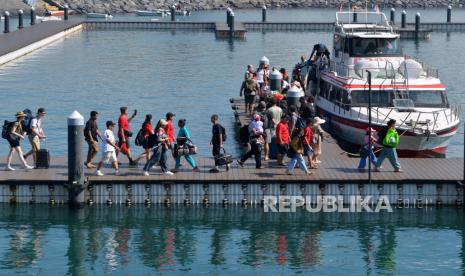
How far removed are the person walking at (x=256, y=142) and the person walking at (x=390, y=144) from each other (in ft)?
11.8

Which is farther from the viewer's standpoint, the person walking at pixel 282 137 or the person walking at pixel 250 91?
the person walking at pixel 250 91

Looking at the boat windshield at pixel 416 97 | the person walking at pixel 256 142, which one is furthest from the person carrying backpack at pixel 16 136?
the boat windshield at pixel 416 97

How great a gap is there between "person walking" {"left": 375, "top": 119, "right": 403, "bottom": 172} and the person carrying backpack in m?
10.8

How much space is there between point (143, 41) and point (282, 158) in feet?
Answer: 205

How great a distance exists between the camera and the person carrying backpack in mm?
33812

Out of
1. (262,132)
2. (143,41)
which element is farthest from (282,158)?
(143,41)

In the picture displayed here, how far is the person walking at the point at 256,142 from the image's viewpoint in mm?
34250

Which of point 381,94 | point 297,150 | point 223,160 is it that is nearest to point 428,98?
point 381,94

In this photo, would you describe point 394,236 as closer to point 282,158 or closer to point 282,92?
point 282,158

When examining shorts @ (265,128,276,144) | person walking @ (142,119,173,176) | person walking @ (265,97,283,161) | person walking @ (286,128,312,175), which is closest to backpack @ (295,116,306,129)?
shorts @ (265,128,276,144)

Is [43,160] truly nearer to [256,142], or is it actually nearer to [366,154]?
[256,142]

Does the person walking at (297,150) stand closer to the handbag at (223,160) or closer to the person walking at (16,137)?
the handbag at (223,160)

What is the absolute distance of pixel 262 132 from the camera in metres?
34.8

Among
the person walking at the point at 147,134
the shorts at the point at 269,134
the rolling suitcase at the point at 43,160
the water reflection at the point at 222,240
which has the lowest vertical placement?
the water reflection at the point at 222,240
